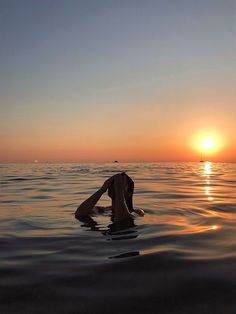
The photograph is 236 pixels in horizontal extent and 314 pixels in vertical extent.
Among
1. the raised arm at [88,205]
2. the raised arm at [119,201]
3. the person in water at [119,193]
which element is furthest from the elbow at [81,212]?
the raised arm at [119,201]

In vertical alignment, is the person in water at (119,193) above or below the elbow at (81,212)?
above

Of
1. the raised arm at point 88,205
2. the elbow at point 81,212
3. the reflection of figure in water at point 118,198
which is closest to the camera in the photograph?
Result: the reflection of figure in water at point 118,198

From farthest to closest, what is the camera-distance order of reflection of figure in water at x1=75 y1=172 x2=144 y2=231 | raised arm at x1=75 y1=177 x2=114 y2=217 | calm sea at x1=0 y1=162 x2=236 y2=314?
1. raised arm at x1=75 y1=177 x2=114 y2=217
2. reflection of figure in water at x1=75 y1=172 x2=144 y2=231
3. calm sea at x1=0 y1=162 x2=236 y2=314

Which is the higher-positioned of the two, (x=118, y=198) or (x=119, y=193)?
(x=119, y=193)

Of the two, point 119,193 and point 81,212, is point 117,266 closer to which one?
point 119,193

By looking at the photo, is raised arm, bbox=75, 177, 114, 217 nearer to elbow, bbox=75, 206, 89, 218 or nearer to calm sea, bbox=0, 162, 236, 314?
elbow, bbox=75, 206, 89, 218

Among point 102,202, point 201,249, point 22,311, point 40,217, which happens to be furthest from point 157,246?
point 102,202

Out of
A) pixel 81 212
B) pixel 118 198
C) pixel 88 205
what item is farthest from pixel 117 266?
pixel 81 212

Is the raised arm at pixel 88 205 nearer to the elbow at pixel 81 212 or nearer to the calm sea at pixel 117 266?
the elbow at pixel 81 212

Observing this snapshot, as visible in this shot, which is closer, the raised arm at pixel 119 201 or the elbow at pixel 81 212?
the raised arm at pixel 119 201

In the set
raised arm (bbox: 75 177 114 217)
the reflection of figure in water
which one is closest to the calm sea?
the reflection of figure in water

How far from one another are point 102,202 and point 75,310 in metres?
7.94

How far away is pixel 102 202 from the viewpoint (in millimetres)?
10859

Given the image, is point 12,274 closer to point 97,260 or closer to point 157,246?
point 97,260
